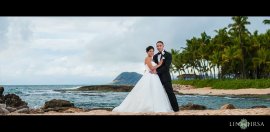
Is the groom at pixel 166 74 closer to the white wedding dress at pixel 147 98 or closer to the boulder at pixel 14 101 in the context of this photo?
the white wedding dress at pixel 147 98

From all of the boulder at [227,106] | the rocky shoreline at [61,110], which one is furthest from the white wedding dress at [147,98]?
the boulder at [227,106]

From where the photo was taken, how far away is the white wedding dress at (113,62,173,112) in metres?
11.0

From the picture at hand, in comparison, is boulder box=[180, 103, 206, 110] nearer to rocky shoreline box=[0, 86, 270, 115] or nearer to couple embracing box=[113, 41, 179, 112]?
rocky shoreline box=[0, 86, 270, 115]

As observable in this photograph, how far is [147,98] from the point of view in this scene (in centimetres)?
1105

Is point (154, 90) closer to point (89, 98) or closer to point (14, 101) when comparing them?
point (89, 98)

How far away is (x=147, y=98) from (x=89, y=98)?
4.51 ft

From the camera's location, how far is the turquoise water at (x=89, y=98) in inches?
439

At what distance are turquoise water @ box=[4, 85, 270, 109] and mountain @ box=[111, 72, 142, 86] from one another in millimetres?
340

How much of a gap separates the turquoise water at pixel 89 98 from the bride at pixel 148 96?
0.25 meters

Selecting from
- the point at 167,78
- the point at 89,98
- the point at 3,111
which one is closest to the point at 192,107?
the point at 167,78

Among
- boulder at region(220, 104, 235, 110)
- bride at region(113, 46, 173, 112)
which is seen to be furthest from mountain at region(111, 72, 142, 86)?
boulder at region(220, 104, 235, 110)
